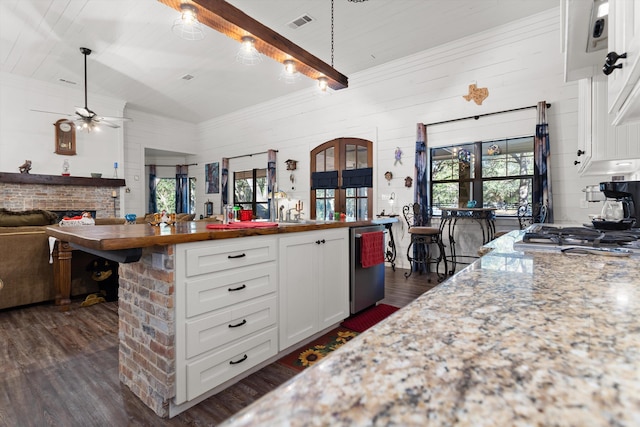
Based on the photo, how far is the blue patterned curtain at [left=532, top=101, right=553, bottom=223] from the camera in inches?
161

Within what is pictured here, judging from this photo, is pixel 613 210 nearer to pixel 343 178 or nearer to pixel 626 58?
pixel 626 58

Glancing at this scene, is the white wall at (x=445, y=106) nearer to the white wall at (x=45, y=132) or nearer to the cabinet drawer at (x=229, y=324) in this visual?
the white wall at (x=45, y=132)

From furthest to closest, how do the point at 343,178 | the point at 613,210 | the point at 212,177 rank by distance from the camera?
the point at 212,177, the point at 343,178, the point at 613,210

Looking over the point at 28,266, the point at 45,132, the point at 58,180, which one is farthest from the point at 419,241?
the point at 45,132

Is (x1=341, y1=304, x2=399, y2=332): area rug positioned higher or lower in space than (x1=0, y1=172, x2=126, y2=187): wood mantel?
lower

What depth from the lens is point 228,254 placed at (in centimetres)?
186

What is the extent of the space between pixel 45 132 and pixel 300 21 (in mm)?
5762

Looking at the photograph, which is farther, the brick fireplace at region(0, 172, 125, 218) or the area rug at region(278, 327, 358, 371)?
the brick fireplace at region(0, 172, 125, 218)

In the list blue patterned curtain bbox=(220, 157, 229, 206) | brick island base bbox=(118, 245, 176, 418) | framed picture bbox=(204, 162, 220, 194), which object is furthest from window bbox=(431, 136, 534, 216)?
framed picture bbox=(204, 162, 220, 194)

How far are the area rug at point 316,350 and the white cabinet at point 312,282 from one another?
0.10m

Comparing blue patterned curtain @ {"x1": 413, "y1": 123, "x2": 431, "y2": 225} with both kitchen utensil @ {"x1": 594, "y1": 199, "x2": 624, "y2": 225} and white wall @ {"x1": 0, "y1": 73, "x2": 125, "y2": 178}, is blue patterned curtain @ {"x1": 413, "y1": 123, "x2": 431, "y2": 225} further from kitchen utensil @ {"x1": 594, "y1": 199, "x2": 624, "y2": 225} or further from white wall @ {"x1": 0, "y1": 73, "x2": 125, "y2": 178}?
white wall @ {"x1": 0, "y1": 73, "x2": 125, "y2": 178}

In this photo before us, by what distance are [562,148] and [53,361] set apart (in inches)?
223

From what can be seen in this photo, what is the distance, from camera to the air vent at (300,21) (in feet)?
13.9

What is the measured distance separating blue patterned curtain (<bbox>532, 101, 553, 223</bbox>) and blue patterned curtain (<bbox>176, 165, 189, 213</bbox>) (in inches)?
340
